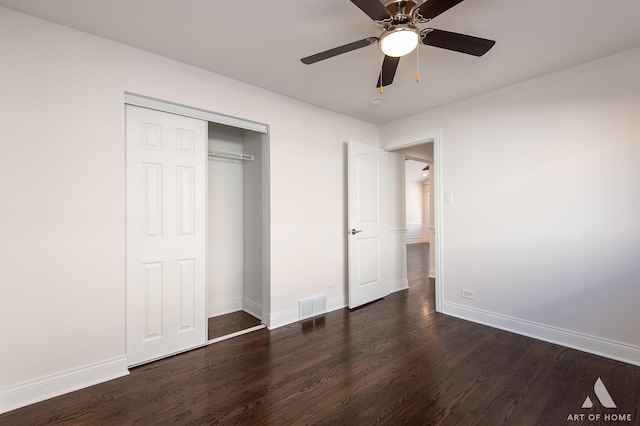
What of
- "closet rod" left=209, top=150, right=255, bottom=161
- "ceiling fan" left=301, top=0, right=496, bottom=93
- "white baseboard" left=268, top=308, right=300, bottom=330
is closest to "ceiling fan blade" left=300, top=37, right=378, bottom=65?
"ceiling fan" left=301, top=0, right=496, bottom=93

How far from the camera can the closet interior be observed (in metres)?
3.36

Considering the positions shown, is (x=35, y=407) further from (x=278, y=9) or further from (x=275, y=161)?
(x=278, y=9)

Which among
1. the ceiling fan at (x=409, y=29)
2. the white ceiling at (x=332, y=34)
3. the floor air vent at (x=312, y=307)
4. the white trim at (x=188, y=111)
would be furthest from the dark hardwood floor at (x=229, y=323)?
the ceiling fan at (x=409, y=29)

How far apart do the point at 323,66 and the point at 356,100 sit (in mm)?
881

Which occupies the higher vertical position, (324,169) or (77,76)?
(77,76)

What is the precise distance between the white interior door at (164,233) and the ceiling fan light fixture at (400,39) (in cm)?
181

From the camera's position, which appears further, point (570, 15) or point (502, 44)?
point (502, 44)

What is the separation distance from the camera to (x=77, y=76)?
2.02 meters

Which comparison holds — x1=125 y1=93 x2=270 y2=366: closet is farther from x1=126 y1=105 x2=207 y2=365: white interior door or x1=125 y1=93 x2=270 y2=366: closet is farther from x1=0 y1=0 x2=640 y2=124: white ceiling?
x1=0 y1=0 x2=640 y2=124: white ceiling

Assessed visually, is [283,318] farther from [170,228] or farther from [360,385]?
[170,228]

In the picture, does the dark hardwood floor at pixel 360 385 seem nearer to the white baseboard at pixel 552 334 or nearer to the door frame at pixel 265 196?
the white baseboard at pixel 552 334

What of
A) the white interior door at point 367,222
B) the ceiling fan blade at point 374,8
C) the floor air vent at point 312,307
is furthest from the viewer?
the white interior door at point 367,222

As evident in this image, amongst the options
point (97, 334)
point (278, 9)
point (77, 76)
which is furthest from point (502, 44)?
point (97, 334)

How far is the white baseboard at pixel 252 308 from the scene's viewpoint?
10.9 feet
